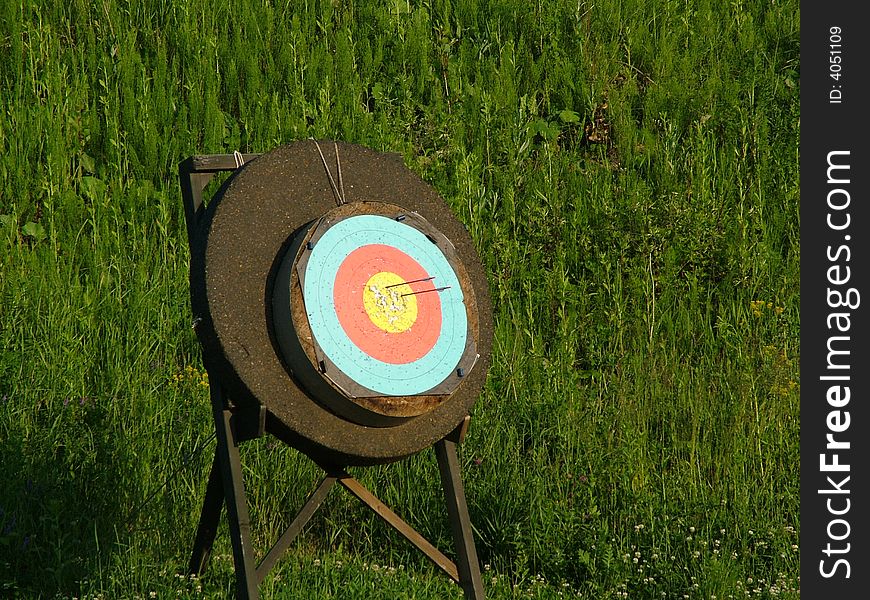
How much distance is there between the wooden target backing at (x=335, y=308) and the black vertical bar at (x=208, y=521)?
20.3 inches

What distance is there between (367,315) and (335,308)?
117mm

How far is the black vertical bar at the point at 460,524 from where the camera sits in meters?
3.55

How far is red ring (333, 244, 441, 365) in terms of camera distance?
3.24m

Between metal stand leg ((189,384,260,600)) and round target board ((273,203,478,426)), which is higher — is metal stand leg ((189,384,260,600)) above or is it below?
below

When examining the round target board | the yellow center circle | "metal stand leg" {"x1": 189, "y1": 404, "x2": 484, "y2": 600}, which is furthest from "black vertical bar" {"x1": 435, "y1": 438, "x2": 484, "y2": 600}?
the yellow center circle

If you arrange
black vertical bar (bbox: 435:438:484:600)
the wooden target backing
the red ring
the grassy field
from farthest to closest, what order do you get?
1. the grassy field
2. black vertical bar (bbox: 435:438:484:600)
3. the red ring
4. the wooden target backing

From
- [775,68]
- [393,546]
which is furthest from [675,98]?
[393,546]

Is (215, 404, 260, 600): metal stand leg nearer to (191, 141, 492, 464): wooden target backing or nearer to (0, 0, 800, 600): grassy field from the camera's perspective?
(191, 141, 492, 464): wooden target backing

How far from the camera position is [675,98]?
22.5ft

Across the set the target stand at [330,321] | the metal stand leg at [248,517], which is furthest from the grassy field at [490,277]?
the target stand at [330,321]

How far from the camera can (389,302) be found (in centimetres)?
334

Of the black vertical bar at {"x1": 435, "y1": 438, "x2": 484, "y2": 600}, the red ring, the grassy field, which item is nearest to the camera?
the red ring

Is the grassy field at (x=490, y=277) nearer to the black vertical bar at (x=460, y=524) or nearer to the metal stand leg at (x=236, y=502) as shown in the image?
the black vertical bar at (x=460, y=524)

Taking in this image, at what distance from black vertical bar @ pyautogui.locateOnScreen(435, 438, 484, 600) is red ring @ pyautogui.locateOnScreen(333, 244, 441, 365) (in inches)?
16.6
